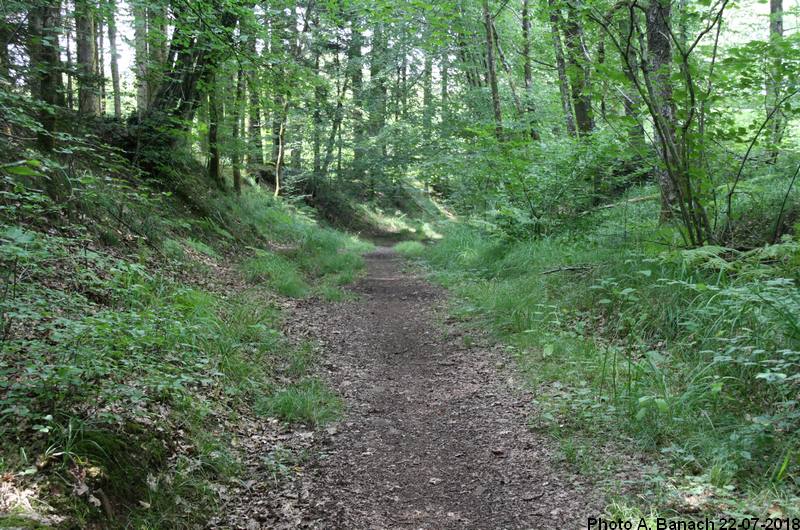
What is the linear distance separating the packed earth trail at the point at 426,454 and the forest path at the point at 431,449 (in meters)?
0.01

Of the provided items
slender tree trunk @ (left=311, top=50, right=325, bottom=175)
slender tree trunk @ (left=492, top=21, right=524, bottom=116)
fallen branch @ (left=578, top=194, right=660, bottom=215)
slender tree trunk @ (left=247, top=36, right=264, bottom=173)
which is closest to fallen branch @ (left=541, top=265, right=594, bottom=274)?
fallen branch @ (left=578, top=194, right=660, bottom=215)

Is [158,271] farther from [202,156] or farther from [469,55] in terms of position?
[469,55]

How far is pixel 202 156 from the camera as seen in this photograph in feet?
46.2

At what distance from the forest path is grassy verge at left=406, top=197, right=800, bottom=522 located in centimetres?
32

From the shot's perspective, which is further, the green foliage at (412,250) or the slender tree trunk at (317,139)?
the slender tree trunk at (317,139)

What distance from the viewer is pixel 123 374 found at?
3.74m

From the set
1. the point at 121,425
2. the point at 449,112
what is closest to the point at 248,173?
the point at 449,112

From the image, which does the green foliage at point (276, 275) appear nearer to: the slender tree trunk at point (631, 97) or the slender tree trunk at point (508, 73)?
the slender tree trunk at point (631, 97)

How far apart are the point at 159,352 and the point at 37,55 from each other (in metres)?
4.86

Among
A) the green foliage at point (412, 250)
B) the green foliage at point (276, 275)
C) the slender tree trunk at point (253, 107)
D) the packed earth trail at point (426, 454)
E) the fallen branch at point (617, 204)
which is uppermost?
the slender tree trunk at point (253, 107)

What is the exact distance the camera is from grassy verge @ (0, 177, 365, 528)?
280cm

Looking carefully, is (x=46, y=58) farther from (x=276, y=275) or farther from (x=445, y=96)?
(x=445, y=96)

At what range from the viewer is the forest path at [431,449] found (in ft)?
10.8

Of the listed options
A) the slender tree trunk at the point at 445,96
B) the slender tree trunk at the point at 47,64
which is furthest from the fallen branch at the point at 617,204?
the slender tree trunk at the point at 445,96
